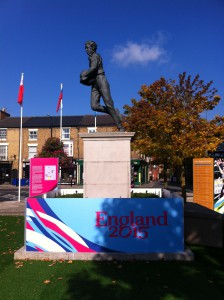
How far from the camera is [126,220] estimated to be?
6.31m

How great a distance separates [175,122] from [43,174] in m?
9.58

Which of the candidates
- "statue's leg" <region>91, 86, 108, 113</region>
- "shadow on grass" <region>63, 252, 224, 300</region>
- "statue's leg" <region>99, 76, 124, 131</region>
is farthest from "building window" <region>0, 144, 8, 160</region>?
"shadow on grass" <region>63, 252, 224, 300</region>

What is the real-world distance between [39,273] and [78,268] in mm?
717

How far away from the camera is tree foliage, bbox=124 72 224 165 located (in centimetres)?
2052

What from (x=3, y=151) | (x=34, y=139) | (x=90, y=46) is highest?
(x=34, y=139)

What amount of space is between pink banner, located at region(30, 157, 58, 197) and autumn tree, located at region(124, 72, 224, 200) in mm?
8088

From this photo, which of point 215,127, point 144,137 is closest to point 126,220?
point 215,127

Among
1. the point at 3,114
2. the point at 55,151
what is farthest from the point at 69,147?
the point at 3,114

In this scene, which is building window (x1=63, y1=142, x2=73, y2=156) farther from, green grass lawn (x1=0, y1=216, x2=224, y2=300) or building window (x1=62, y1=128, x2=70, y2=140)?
green grass lawn (x1=0, y1=216, x2=224, y2=300)

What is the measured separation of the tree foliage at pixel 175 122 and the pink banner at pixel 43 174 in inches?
319

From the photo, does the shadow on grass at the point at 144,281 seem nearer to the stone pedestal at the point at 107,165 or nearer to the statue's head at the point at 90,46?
the stone pedestal at the point at 107,165

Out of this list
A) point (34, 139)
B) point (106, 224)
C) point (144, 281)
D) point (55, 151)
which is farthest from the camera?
point (34, 139)

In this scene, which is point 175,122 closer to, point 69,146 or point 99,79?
point 99,79

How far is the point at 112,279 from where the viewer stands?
17.0 feet
